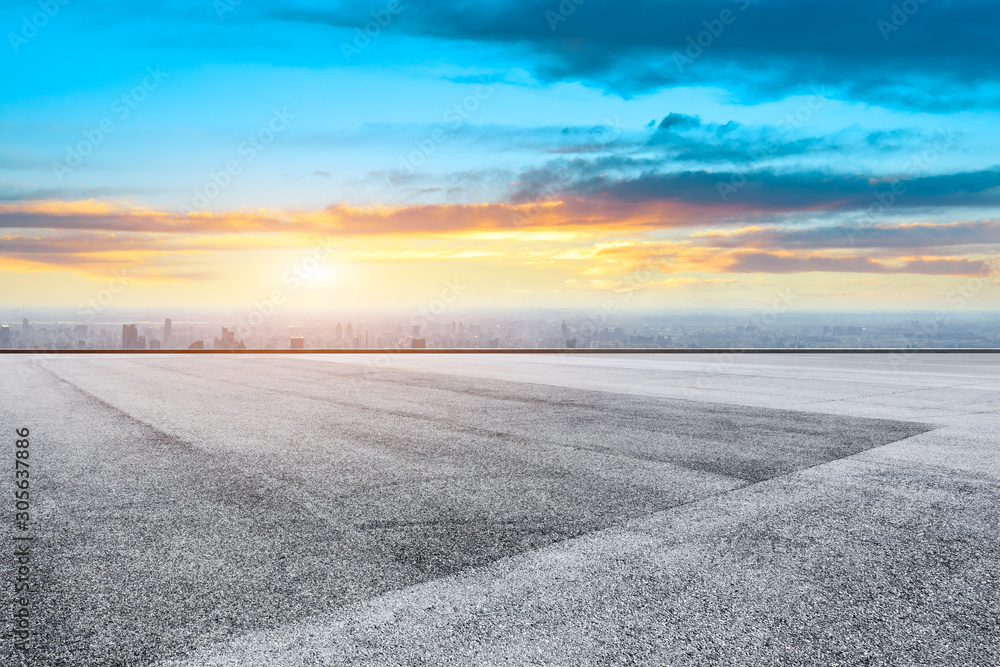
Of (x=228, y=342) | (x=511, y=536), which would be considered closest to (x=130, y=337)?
(x=228, y=342)

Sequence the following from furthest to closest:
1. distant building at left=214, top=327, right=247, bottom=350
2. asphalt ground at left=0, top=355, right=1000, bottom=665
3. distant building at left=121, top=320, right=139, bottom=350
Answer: distant building at left=121, top=320, right=139, bottom=350
distant building at left=214, top=327, right=247, bottom=350
asphalt ground at left=0, top=355, right=1000, bottom=665

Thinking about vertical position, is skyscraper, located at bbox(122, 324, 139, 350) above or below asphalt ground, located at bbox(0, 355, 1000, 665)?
above

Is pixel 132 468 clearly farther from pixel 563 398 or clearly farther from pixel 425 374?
pixel 425 374

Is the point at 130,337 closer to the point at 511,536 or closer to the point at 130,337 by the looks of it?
the point at 130,337

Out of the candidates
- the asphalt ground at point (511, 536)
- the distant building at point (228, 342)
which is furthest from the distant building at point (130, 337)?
the asphalt ground at point (511, 536)

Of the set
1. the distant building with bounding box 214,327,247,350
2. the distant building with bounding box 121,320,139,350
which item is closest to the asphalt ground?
the distant building with bounding box 214,327,247,350

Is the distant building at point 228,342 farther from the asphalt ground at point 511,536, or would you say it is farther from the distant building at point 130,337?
the asphalt ground at point 511,536

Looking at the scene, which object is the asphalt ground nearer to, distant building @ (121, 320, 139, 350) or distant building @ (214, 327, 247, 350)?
distant building @ (214, 327, 247, 350)

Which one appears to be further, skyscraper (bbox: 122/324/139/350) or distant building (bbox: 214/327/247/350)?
skyscraper (bbox: 122/324/139/350)
